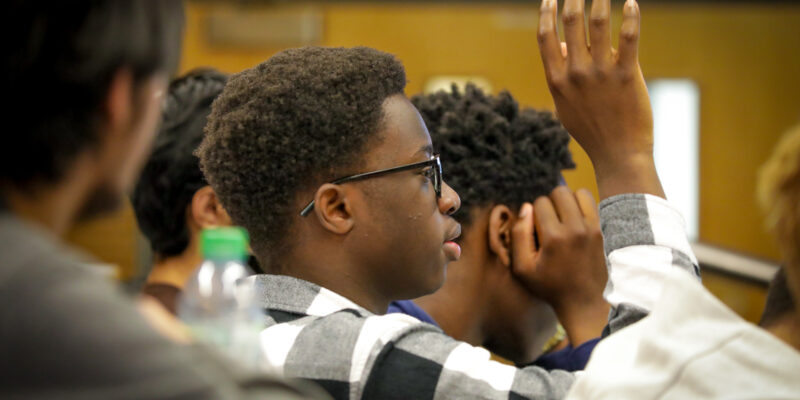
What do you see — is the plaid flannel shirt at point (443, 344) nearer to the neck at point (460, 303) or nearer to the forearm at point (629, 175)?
the forearm at point (629, 175)

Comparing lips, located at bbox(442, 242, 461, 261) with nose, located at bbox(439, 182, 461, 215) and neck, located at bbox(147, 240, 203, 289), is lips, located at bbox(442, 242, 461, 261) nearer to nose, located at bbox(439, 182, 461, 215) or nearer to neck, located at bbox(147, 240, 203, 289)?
nose, located at bbox(439, 182, 461, 215)

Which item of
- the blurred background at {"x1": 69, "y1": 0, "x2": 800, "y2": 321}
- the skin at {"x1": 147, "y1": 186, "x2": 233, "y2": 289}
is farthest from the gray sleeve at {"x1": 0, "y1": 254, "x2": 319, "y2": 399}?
the blurred background at {"x1": 69, "y1": 0, "x2": 800, "y2": 321}

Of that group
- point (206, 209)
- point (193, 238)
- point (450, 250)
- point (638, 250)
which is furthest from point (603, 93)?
point (193, 238)

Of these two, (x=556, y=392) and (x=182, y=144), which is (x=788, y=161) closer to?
(x=556, y=392)

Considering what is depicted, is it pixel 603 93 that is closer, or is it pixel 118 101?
pixel 118 101

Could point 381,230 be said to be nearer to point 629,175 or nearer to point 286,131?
point 286,131

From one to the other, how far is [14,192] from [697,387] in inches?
29.0

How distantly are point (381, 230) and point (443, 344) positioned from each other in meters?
0.31

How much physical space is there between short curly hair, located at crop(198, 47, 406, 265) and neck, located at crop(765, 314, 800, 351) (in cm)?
75

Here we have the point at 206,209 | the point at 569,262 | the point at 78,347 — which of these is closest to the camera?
the point at 78,347

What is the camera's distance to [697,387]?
3.23ft

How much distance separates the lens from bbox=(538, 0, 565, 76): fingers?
4.51ft

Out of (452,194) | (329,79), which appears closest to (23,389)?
(329,79)

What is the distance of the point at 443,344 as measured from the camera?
4.33 ft
